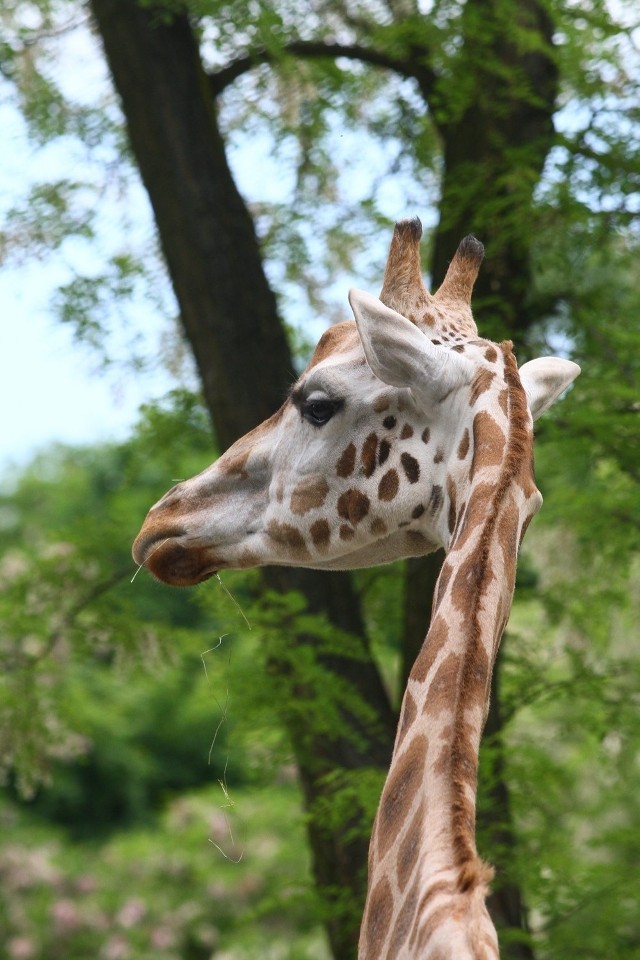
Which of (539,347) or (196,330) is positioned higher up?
(196,330)

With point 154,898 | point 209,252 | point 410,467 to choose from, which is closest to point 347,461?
point 410,467

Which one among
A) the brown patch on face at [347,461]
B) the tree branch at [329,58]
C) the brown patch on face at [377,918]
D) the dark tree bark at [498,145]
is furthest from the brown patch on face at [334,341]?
the tree branch at [329,58]

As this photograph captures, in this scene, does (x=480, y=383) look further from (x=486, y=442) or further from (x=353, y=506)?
(x=353, y=506)

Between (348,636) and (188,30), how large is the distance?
115 inches

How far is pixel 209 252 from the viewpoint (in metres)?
5.88

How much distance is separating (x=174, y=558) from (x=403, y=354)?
2.57 ft

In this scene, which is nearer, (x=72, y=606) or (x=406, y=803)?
(x=406, y=803)

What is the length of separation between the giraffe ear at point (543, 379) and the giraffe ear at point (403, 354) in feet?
0.82

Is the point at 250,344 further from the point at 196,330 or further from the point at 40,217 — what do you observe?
the point at 40,217

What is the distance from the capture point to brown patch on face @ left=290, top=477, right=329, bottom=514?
293 cm

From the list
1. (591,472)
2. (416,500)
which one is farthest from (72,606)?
(416,500)

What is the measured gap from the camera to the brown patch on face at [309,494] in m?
2.93

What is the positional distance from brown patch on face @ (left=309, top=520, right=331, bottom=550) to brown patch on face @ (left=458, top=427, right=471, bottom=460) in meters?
0.40

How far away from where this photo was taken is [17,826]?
1429 centimetres
